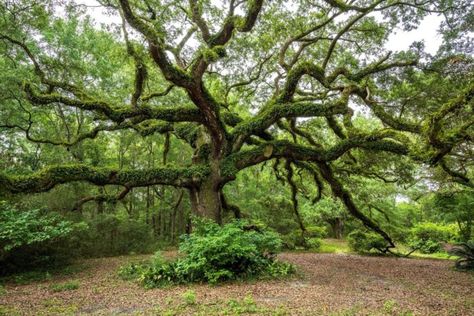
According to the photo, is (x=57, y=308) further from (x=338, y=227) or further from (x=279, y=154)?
(x=338, y=227)

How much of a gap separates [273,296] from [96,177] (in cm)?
618

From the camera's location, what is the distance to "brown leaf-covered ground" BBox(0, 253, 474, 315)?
475cm

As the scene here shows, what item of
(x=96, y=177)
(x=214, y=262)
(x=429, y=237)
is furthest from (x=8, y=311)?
(x=429, y=237)

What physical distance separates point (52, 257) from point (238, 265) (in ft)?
20.5

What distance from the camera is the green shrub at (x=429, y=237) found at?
1421 centimetres

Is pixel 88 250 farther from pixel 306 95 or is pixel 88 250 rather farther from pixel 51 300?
pixel 306 95

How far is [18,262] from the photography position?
29.0 ft

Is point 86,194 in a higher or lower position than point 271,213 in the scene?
higher

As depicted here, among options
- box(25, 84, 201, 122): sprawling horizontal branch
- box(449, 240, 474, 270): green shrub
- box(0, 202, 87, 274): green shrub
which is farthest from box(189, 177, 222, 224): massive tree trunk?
box(449, 240, 474, 270): green shrub

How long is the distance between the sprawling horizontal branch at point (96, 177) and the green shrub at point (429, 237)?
10786 millimetres

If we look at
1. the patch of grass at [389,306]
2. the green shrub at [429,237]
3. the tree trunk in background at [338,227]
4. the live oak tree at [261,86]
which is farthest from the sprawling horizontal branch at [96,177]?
the tree trunk in background at [338,227]

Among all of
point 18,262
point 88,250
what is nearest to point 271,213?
point 88,250

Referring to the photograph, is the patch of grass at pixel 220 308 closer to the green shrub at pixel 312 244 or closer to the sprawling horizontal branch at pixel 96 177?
the sprawling horizontal branch at pixel 96 177

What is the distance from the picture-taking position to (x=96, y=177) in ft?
29.4
